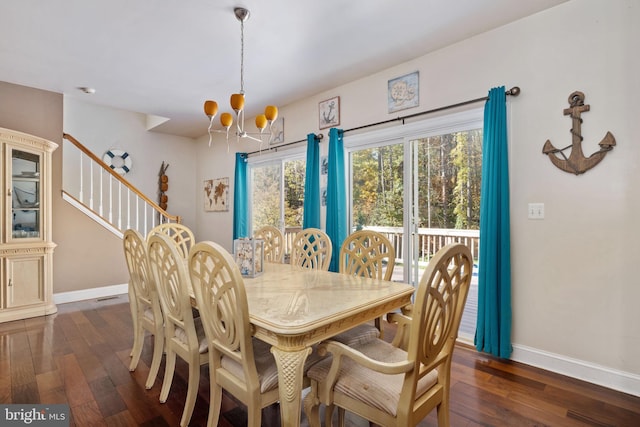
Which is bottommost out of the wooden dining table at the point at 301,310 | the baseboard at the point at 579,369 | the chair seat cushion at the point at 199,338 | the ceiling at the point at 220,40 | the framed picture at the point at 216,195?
the baseboard at the point at 579,369

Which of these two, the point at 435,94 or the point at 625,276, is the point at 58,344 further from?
the point at 625,276

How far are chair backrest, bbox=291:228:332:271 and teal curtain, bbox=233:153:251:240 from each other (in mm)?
2224

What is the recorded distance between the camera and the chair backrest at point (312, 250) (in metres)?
2.64

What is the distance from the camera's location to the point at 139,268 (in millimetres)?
2158

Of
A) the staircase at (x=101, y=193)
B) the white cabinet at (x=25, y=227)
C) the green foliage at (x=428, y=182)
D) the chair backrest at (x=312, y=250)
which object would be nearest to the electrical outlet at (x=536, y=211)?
the green foliage at (x=428, y=182)

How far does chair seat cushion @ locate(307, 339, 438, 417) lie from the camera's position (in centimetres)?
123

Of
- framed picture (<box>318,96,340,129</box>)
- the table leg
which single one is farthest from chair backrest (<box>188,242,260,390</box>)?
framed picture (<box>318,96,340,129</box>)

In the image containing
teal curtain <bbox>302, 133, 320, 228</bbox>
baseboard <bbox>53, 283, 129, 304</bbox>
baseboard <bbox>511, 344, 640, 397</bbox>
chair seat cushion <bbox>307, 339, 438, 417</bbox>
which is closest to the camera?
chair seat cushion <bbox>307, 339, 438, 417</bbox>

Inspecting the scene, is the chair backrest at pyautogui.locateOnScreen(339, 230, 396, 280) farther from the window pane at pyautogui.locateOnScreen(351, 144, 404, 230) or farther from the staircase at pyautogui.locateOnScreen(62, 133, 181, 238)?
the staircase at pyautogui.locateOnScreen(62, 133, 181, 238)

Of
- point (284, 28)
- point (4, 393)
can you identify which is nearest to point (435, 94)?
point (284, 28)

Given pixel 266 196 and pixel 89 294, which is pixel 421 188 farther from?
pixel 89 294

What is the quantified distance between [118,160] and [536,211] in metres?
5.65

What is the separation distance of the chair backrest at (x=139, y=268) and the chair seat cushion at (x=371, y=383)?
47.7 inches

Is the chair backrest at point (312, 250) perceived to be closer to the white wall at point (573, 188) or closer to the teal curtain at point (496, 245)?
the teal curtain at point (496, 245)
